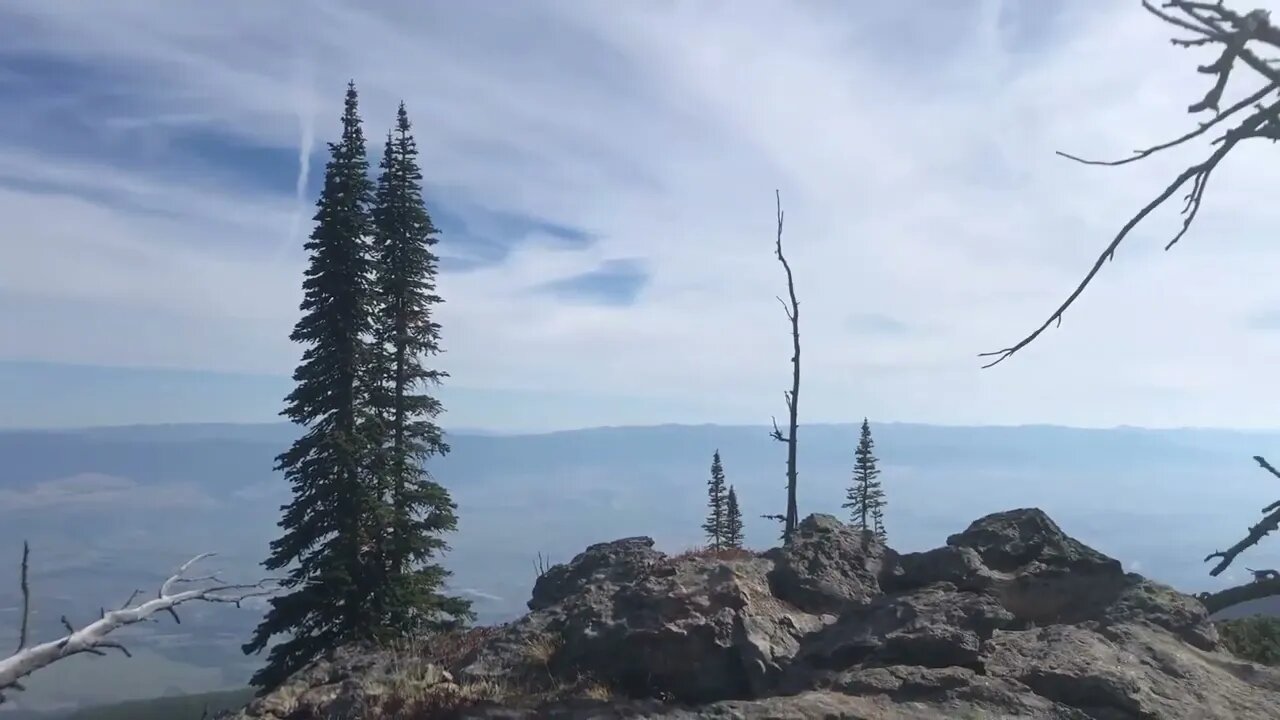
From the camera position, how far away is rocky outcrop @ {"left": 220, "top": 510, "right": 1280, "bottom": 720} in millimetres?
8125

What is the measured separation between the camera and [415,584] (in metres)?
23.9

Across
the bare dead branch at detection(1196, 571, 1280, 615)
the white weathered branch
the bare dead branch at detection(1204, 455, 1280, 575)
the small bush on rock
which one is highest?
the bare dead branch at detection(1204, 455, 1280, 575)

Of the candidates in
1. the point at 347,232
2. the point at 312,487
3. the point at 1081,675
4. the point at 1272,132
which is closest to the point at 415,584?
the point at 312,487

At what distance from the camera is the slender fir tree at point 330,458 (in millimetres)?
22312

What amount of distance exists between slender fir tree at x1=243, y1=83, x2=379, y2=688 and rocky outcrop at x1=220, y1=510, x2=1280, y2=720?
1168 centimetres

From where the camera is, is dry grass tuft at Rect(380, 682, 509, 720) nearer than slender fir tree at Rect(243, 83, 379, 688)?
Yes

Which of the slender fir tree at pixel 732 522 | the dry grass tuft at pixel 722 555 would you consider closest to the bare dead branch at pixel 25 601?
the dry grass tuft at pixel 722 555

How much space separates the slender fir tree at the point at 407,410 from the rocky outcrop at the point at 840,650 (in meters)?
12.4

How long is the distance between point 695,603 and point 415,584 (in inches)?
633

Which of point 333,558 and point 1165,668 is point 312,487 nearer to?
point 333,558

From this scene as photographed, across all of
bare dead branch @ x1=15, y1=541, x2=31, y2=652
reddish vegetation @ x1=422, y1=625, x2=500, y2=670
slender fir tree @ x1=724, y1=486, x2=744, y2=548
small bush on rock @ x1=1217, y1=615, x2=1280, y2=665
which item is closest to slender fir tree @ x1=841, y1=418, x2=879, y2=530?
slender fir tree @ x1=724, y1=486, x2=744, y2=548

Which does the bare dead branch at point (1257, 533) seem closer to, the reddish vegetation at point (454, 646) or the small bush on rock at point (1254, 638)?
the small bush on rock at point (1254, 638)

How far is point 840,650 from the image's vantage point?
9.13m

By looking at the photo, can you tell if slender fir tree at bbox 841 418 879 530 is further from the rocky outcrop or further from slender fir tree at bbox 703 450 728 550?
the rocky outcrop
